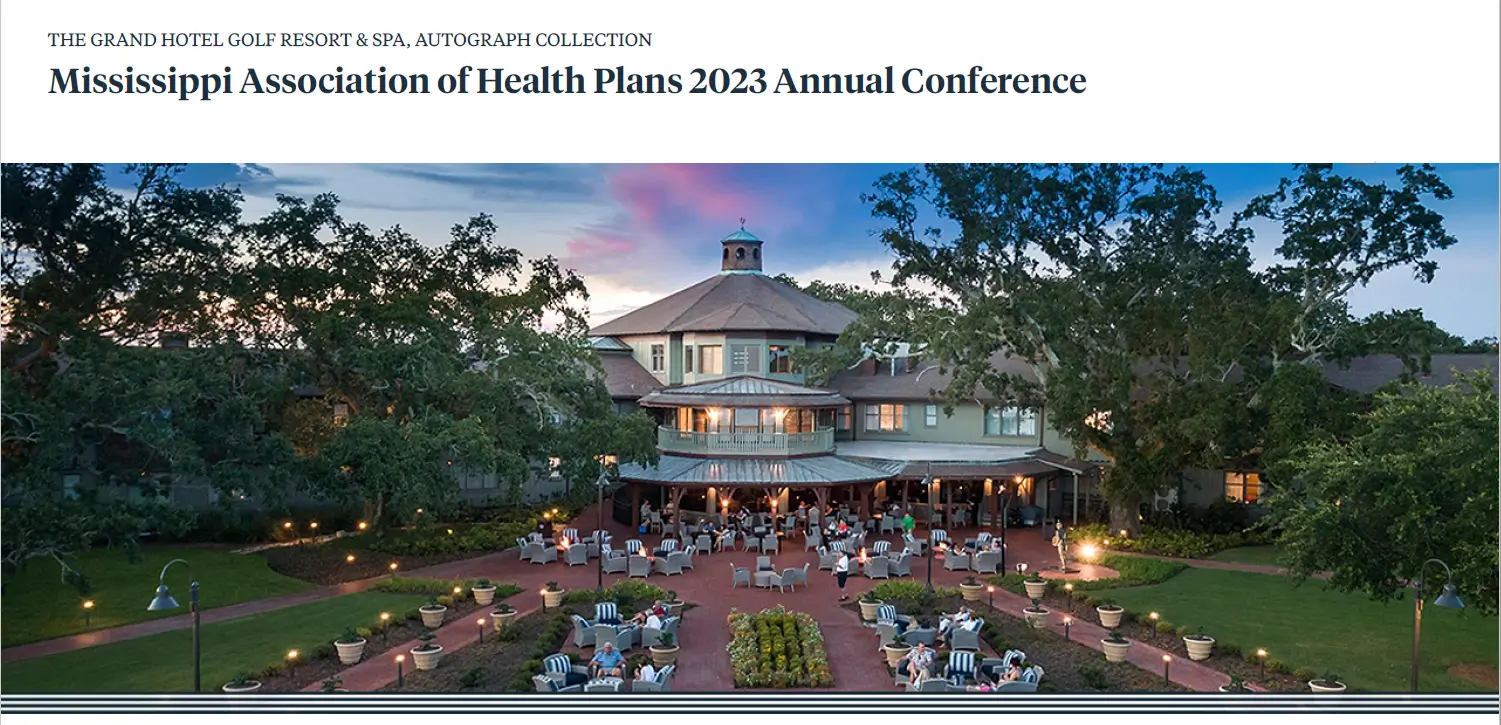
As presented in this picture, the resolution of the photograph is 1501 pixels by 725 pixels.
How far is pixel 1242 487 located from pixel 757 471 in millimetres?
18177

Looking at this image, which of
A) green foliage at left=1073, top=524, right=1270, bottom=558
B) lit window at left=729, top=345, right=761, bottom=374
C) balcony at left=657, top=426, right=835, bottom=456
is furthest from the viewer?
lit window at left=729, top=345, right=761, bottom=374

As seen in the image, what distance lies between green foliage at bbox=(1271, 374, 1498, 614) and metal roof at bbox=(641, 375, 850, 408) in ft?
61.8

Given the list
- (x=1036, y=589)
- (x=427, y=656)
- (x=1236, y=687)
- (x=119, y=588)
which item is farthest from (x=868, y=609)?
(x=119, y=588)

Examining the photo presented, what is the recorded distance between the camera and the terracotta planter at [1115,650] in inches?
692

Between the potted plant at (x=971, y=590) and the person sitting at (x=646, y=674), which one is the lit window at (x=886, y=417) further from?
the person sitting at (x=646, y=674)

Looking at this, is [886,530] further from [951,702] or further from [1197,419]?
[951,702]

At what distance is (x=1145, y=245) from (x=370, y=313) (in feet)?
78.6

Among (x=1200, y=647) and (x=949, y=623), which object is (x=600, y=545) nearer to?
(x=949, y=623)

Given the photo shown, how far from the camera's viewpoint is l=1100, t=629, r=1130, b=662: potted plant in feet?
57.7

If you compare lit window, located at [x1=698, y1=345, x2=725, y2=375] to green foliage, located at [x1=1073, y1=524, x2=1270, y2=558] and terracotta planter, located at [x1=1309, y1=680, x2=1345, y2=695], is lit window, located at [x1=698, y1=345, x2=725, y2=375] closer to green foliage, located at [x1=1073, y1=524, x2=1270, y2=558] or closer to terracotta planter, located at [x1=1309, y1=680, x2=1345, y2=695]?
green foliage, located at [x1=1073, y1=524, x2=1270, y2=558]

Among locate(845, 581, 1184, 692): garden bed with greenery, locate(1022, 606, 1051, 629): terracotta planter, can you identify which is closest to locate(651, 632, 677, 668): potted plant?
locate(845, 581, 1184, 692): garden bed with greenery
